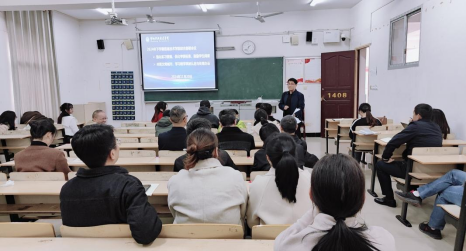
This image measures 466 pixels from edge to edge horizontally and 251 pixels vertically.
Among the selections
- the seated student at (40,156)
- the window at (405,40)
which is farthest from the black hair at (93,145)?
the window at (405,40)

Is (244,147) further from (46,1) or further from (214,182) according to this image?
(46,1)

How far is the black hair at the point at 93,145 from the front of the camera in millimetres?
1492

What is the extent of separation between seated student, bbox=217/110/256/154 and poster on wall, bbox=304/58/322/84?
5.41 meters

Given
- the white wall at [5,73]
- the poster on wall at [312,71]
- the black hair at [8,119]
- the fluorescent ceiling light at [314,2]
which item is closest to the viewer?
the black hair at [8,119]

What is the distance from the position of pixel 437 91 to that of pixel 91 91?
8.25m

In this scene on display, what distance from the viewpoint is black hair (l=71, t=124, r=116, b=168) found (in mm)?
1492

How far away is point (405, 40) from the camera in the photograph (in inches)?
210

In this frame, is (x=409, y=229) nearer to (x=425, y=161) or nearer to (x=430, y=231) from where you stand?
(x=430, y=231)

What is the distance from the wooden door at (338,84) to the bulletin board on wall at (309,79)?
0.82 ft

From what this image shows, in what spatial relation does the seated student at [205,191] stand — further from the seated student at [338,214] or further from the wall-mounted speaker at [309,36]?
the wall-mounted speaker at [309,36]

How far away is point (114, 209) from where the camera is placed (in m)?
1.48

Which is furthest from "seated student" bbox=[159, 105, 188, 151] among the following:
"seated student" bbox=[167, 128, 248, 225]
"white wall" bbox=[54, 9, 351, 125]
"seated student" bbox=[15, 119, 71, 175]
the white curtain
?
"white wall" bbox=[54, 9, 351, 125]

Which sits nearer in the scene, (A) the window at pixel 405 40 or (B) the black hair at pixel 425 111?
(B) the black hair at pixel 425 111

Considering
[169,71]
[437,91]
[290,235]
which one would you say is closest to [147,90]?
[169,71]
